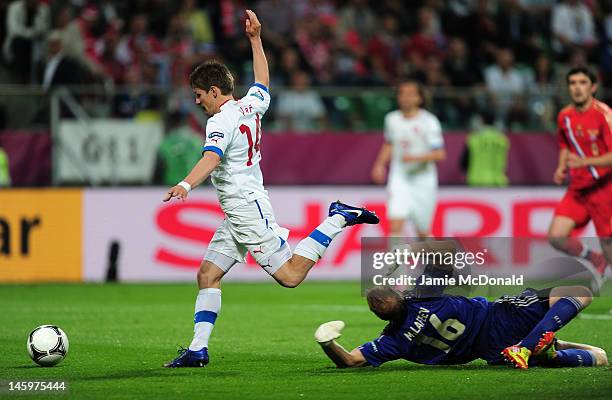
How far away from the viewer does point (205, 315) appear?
8.61 meters

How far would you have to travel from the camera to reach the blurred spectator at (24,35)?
1791 cm

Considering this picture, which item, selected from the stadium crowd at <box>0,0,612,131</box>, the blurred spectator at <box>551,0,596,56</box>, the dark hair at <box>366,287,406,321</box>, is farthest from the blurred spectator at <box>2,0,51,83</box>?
the dark hair at <box>366,287,406,321</box>

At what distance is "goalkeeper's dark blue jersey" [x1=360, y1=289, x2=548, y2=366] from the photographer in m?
8.01

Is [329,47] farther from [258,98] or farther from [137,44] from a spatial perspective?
[258,98]

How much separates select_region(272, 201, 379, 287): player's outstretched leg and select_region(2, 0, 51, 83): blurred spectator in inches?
401

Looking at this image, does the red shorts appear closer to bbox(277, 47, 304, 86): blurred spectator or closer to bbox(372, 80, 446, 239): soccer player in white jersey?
bbox(372, 80, 446, 239): soccer player in white jersey

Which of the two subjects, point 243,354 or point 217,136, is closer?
point 217,136

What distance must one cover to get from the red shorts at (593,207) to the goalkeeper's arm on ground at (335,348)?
458cm

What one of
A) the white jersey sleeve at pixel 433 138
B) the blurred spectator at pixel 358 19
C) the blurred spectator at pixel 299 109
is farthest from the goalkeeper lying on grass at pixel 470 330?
the blurred spectator at pixel 358 19

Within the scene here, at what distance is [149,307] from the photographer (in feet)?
45.5

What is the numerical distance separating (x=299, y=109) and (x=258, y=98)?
8834mm

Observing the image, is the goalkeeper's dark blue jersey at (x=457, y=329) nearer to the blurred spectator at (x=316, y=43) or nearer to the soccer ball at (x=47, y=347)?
the soccer ball at (x=47, y=347)

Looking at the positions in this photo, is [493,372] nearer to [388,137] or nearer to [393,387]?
[393,387]

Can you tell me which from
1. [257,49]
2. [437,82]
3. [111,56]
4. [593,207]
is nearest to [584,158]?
[593,207]
